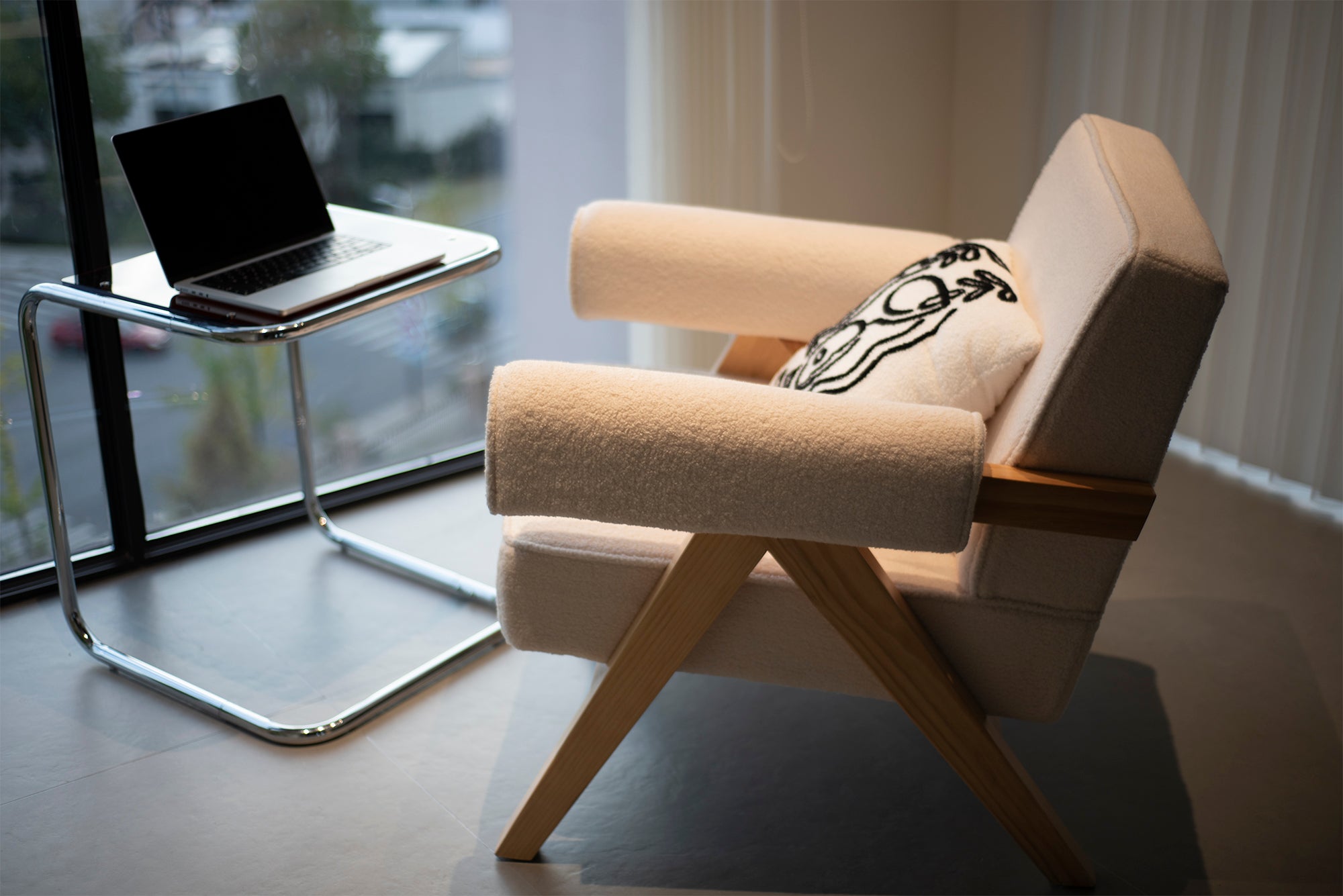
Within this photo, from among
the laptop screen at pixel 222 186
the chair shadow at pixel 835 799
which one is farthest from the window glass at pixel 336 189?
the chair shadow at pixel 835 799

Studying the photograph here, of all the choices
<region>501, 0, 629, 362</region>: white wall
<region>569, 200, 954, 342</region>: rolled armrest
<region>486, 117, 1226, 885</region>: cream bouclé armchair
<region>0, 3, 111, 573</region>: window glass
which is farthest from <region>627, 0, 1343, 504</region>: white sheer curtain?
<region>0, 3, 111, 573</region>: window glass

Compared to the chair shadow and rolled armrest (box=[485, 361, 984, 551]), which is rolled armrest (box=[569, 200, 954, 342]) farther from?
rolled armrest (box=[485, 361, 984, 551])

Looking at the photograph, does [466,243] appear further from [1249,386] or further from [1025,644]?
[1249,386]

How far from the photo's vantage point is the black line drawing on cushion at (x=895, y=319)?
1.38 metres

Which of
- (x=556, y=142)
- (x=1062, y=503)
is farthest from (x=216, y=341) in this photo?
(x=556, y=142)

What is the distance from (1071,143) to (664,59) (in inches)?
45.5

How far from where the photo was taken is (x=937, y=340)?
1.33m

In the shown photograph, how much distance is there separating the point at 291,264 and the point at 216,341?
17 centimetres

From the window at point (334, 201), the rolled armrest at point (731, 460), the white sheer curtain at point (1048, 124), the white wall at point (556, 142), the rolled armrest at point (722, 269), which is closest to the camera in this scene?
the rolled armrest at point (731, 460)

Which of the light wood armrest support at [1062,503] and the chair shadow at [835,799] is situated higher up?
the light wood armrest support at [1062,503]

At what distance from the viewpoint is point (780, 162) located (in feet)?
8.93

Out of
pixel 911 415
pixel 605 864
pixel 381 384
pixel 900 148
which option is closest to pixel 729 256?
pixel 911 415

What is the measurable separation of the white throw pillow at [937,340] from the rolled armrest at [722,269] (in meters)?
0.20

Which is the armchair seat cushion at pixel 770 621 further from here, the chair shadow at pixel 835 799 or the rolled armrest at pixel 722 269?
the rolled armrest at pixel 722 269
